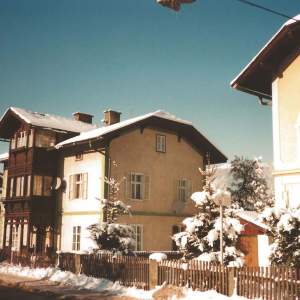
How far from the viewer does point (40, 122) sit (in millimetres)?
24828

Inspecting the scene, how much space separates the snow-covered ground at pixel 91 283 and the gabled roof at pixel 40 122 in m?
8.64

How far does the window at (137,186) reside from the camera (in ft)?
75.1

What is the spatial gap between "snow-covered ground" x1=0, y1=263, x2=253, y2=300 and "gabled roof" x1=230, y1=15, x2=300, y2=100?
8049 mm

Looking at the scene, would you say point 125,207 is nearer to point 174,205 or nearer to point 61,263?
point 61,263

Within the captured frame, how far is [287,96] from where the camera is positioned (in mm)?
14312

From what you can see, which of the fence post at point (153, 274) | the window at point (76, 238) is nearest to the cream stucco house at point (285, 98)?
the fence post at point (153, 274)

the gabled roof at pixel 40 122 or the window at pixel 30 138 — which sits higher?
the gabled roof at pixel 40 122

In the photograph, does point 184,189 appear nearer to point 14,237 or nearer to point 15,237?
point 15,237

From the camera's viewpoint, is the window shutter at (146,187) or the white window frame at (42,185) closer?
the window shutter at (146,187)

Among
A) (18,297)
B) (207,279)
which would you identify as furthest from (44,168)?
(207,279)

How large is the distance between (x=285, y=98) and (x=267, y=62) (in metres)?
1.51

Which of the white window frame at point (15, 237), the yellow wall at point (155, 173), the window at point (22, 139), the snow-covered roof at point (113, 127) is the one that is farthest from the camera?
the white window frame at point (15, 237)

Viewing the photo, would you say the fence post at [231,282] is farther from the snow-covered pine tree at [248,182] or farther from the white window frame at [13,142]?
the snow-covered pine tree at [248,182]

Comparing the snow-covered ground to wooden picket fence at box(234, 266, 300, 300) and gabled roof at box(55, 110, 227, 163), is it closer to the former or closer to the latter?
wooden picket fence at box(234, 266, 300, 300)
